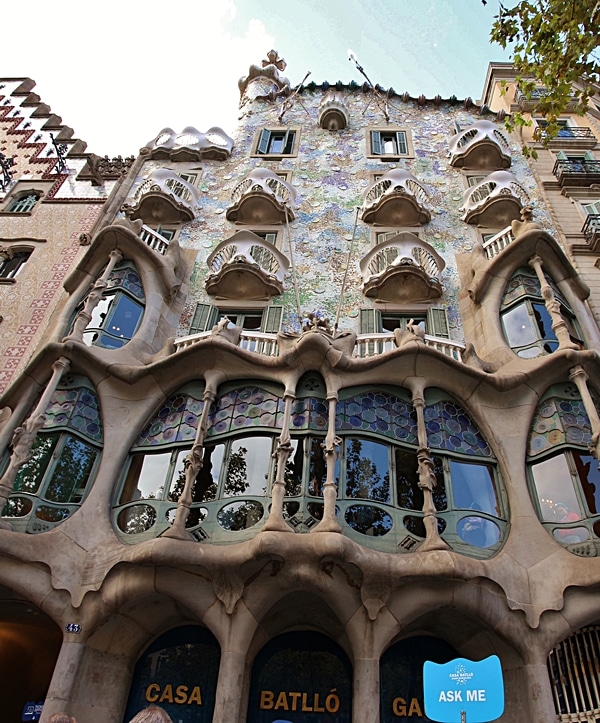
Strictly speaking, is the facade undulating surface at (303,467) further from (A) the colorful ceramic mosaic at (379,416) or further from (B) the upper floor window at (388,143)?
(B) the upper floor window at (388,143)

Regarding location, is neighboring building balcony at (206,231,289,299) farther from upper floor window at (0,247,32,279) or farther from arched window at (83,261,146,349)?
upper floor window at (0,247,32,279)

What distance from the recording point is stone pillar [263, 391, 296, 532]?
870 cm

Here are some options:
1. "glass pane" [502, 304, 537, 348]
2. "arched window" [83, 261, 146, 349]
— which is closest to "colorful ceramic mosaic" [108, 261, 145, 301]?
"arched window" [83, 261, 146, 349]

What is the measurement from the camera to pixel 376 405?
11.0 metres

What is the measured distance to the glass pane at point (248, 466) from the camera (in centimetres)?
1008

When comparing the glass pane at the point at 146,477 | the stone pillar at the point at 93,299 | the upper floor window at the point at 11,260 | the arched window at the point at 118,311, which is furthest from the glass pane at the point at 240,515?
the upper floor window at the point at 11,260

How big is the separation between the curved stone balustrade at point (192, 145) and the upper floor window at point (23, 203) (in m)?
4.56

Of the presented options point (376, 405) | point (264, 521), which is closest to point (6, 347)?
point (264, 521)

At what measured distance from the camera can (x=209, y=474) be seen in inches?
411

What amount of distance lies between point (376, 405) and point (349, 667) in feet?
16.2

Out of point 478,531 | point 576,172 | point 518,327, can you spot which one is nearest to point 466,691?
point 478,531

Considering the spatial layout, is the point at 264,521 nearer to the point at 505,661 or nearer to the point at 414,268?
the point at 505,661

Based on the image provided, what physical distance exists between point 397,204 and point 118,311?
8.96 m

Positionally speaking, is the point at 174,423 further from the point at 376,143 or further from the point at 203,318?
the point at 376,143
